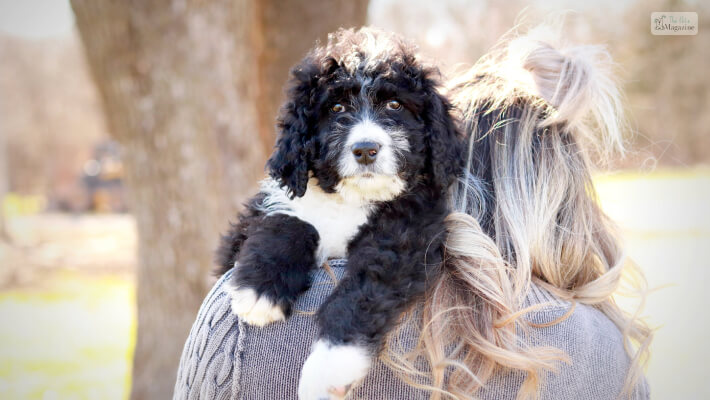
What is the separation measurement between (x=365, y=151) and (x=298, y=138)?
1.09 ft

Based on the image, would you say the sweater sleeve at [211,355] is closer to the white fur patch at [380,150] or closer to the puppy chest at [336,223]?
the puppy chest at [336,223]

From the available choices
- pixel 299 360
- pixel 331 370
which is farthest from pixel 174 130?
pixel 331 370

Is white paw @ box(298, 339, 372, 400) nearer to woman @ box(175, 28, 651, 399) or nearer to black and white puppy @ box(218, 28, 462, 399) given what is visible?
woman @ box(175, 28, 651, 399)

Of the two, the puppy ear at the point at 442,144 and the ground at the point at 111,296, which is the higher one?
the puppy ear at the point at 442,144

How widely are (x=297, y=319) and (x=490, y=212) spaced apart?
2.96 feet

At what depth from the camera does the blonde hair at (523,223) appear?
1.97 m

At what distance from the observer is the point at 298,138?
2.47m

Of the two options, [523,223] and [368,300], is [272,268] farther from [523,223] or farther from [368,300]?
[523,223]

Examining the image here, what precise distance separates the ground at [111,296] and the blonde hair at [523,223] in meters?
0.51

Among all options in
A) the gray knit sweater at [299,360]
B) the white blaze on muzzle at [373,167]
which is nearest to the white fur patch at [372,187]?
the white blaze on muzzle at [373,167]

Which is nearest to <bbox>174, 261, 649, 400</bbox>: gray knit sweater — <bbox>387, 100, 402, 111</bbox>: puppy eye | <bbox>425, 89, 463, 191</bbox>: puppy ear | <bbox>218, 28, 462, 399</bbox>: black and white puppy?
<bbox>218, 28, 462, 399</bbox>: black and white puppy

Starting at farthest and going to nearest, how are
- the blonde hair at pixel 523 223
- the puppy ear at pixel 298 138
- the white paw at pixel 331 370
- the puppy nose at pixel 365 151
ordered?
the puppy ear at pixel 298 138 < the puppy nose at pixel 365 151 < the blonde hair at pixel 523 223 < the white paw at pixel 331 370

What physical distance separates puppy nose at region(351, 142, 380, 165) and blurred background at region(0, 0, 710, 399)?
0.94m

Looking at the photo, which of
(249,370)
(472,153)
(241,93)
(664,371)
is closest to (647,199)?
(664,371)
